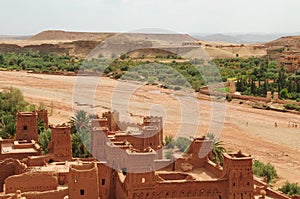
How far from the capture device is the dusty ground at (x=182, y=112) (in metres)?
36.1

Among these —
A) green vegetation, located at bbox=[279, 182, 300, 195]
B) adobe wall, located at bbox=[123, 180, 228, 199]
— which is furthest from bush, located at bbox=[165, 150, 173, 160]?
green vegetation, located at bbox=[279, 182, 300, 195]

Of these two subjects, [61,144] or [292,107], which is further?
[292,107]

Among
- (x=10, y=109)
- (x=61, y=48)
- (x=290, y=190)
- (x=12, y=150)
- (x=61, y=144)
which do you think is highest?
(x=61, y=48)

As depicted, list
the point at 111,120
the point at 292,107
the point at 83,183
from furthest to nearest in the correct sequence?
1. the point at 292,107
2. the point at 111,120
3. the point at 83,183

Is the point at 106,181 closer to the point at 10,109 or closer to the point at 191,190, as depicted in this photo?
the point at 191,190

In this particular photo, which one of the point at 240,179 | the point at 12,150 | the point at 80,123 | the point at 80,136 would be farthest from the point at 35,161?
the point at 80,123

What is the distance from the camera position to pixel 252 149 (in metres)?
35.6

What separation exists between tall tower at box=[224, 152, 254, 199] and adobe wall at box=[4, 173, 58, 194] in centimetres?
644

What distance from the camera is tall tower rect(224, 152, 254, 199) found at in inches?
669

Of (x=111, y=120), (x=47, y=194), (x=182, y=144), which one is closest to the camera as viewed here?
(x=47, y=194)

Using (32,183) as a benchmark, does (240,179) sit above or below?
above

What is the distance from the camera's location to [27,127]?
24.1 m

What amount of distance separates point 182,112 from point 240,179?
33753mm

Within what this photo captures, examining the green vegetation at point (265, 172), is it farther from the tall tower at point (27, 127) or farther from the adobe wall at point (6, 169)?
the adobe wall at point (6, 169)
